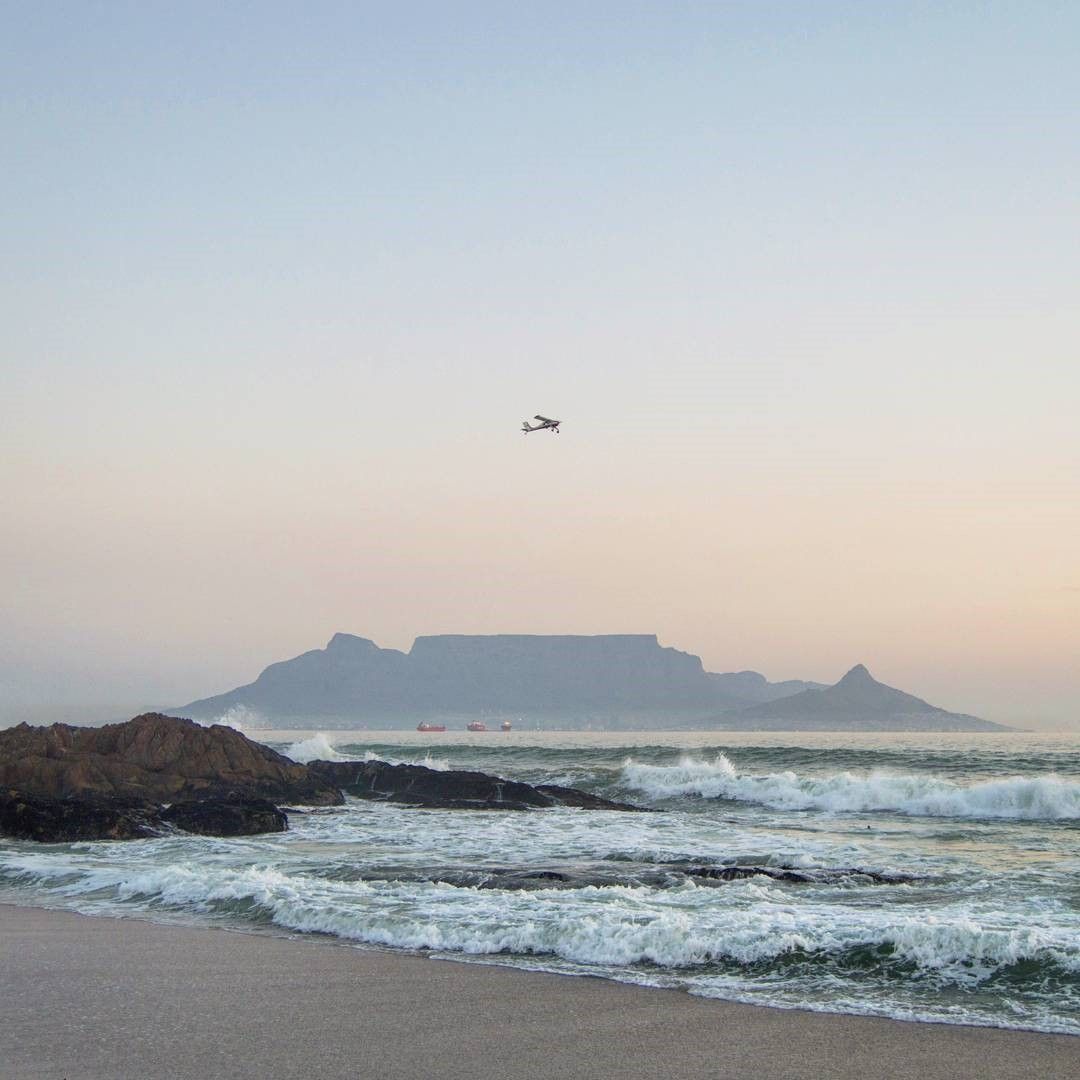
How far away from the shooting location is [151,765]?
31328mm

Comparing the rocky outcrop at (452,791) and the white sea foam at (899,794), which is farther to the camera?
the rocky outcrop at (452,791)

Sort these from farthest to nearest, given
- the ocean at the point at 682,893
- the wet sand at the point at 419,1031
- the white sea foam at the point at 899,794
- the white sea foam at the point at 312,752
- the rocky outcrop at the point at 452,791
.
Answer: the white sea foam at the point at 312,752
the rocky outcrop at the point at 452,791
the white sea foam at the point at 899,794
the ocean at the point at 682,893
the wet sand at the point at 419,1031

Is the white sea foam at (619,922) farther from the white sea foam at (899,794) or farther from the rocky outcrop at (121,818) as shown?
the white sea foam at (899,794)

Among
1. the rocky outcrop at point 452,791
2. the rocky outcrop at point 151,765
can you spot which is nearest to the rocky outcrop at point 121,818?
the rocky outcrop at point 151,765

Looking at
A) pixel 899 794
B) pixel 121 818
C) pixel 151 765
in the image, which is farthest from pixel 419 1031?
pixel 899 794

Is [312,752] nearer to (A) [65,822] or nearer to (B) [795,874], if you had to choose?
(A) [65,822]

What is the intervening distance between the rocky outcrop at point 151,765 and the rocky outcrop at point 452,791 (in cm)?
231

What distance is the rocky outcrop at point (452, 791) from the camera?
3017 centimetres

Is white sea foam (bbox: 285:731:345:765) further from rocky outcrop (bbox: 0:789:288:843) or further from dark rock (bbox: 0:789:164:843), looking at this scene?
dark rock (bbox: 0:789:164:843)

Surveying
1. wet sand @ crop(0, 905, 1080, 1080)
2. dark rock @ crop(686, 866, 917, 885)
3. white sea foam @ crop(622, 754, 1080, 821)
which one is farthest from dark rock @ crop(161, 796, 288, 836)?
white sea foam @ crop(622, 754, 1080, 821)

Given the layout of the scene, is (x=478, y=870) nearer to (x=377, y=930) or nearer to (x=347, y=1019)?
(x=377, y=930)

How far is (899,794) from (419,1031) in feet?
91.0

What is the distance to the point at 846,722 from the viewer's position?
177750mm

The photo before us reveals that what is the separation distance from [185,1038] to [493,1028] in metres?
2.17
